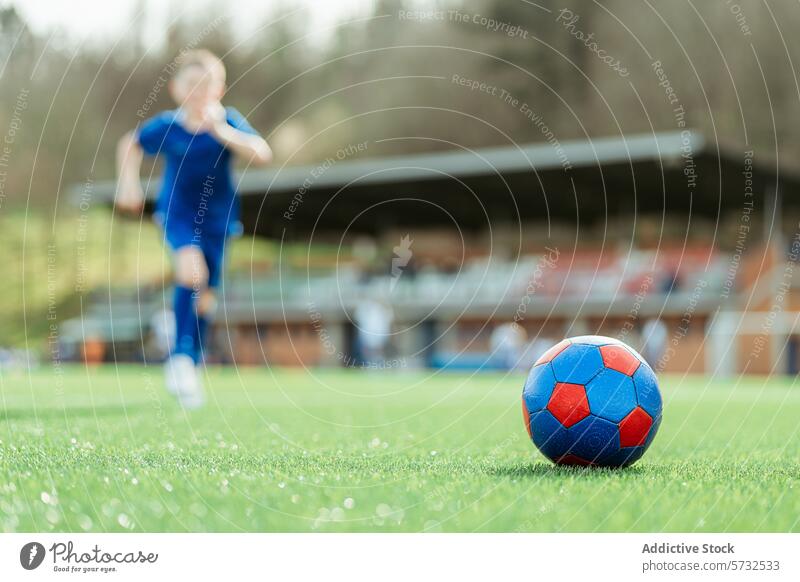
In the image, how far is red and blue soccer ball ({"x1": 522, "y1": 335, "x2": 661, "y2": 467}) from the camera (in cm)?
507

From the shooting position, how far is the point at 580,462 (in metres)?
5.19

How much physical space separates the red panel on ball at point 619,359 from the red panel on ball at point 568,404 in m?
0.23

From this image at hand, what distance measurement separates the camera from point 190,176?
30.6 ft

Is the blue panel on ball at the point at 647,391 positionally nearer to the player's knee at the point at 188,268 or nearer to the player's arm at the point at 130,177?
the player's arm at the point at 130,177

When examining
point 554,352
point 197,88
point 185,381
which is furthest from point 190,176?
point 554,352

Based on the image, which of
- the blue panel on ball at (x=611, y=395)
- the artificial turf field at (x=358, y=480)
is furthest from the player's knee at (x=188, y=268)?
the blue panel on ball at (x=611, y=395)

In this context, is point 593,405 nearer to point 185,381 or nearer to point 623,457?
point 623,457

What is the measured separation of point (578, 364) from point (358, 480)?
4.53 ft

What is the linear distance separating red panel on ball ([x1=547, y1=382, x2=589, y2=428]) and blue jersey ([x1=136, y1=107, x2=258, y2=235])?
489 centimetres

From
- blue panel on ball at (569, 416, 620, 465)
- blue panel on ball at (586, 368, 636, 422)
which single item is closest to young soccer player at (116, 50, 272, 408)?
blue panel on ball at (586, 368, 636, 422)

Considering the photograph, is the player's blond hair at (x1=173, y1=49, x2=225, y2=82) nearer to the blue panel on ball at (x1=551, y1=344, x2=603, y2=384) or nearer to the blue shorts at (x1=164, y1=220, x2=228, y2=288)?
the blue shorts at (x1=164, y1=220, x2=228, y2=288)

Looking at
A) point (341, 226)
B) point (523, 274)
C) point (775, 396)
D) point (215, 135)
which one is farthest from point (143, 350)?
point (215, 135)
